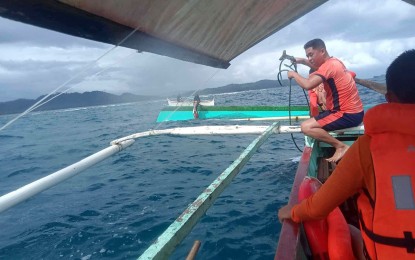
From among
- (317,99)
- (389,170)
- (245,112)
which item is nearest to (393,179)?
(389,170)

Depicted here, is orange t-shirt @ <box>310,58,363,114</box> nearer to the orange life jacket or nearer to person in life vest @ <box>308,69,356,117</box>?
person in life vest @ <box>308,69,356,117</box>

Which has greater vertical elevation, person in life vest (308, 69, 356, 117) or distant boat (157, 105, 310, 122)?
person in life vest (308, 69, 356, 117)

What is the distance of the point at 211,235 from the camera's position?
191 inches

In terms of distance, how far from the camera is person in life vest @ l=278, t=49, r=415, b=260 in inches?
55.6

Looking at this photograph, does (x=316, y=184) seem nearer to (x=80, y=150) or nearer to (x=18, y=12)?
(x=18, y=12)

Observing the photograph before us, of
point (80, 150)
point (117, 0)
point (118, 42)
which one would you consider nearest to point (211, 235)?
point (118, 42)

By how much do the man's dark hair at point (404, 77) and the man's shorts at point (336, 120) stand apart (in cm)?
368

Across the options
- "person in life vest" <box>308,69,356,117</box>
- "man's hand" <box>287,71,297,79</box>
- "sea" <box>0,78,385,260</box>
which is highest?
"man's hand" <box>287,71,297,79</box>

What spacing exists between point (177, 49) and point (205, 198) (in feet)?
4.86

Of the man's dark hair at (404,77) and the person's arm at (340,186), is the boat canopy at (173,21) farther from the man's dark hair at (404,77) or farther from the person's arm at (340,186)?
the person's arm at (340,186)

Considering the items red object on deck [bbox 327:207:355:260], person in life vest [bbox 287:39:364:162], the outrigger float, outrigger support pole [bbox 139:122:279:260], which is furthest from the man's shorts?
red object on deck [bbox 327:207:355:260]

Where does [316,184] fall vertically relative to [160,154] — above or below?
above

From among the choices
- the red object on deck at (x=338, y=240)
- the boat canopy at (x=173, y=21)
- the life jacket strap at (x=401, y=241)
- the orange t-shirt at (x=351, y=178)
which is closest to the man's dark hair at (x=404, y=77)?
the orange t-shirt at (x=351, y=178)

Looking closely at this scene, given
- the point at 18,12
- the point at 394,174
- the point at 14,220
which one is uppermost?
the point at 18,12
